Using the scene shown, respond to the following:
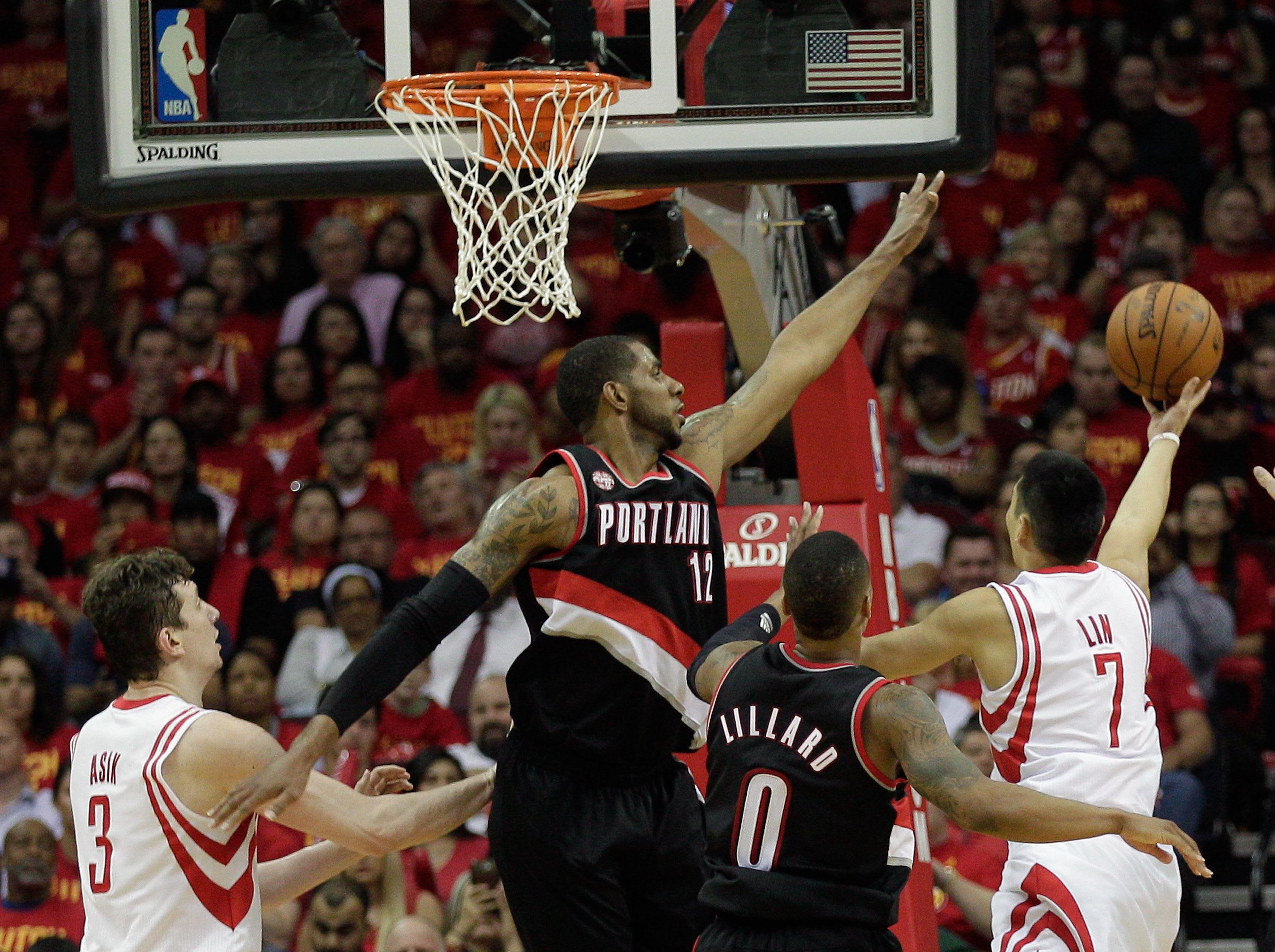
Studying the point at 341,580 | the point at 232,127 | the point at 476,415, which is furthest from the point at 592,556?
the point at 476,415

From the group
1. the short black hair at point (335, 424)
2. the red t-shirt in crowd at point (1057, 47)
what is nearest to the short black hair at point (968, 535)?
the short black hair at point (335, 424)

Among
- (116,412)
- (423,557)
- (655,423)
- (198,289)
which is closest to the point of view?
(655,423)

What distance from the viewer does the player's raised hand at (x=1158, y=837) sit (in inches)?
143

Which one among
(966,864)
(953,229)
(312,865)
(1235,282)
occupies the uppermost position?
(953,229)

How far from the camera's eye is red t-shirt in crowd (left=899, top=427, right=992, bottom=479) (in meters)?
9.19

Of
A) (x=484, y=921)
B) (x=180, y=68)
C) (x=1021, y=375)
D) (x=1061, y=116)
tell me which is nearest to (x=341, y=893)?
(x=484, y=921)

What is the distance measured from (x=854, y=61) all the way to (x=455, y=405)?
5.14 meters

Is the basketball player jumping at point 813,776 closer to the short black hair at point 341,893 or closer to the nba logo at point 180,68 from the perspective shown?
the nba logo at point 180,68

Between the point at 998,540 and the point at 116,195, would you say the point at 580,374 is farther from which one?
the point at 998,540

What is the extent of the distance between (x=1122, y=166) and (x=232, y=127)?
733cm

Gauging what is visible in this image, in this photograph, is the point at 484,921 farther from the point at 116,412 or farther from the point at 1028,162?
the point at 1028,162

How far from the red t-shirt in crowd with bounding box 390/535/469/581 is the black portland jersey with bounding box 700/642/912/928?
4742 mm

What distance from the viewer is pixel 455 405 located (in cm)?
998

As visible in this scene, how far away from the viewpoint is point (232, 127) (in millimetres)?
5230
